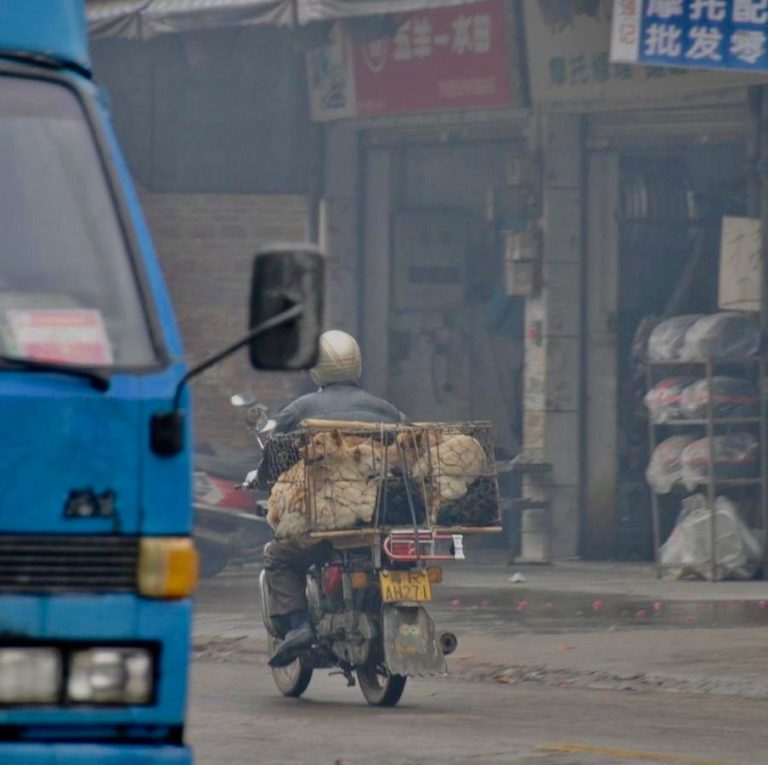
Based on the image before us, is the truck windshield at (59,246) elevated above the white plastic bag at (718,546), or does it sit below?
above

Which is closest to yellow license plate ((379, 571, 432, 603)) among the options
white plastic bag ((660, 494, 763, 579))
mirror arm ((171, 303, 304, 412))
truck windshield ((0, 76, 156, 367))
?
truck windshield ((0, 76, 156, 367))

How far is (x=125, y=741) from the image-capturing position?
5703 millimetres

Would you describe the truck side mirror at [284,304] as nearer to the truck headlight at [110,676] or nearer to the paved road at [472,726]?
the truck headlight at [110,676]

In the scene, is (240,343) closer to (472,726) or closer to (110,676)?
Answer: (110,676)

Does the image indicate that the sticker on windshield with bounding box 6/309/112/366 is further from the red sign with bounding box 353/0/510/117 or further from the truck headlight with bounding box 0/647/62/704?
the red sign with bounding box 353/0/510/117

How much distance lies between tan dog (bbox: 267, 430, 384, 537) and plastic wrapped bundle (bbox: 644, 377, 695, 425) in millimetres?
6350

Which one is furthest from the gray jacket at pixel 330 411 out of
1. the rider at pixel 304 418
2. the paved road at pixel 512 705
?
the paved road at pixel 512 705

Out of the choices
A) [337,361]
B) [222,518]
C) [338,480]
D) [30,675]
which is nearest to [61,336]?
[30,675]

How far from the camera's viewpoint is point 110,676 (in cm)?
566

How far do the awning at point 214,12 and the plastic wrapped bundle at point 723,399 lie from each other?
10.5 feet

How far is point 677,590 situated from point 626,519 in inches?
98.2

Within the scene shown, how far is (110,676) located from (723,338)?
39.3 feet

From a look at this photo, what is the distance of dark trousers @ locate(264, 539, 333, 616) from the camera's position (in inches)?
462

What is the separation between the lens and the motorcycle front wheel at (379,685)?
1137 cm
